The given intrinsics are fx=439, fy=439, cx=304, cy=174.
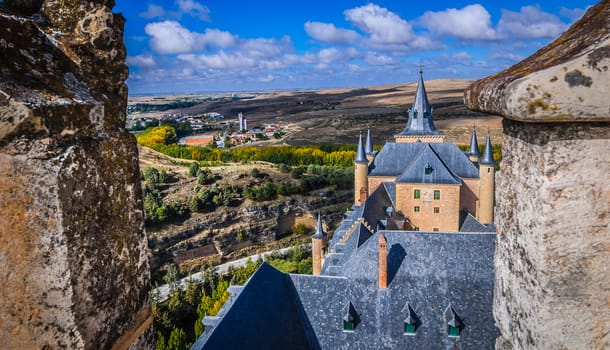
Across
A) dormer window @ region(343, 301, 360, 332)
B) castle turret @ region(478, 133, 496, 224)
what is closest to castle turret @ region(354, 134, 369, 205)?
castle turret @ region(478, 133, 496, 224)

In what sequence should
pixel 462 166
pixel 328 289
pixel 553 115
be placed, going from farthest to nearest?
pixel 462 166 < pixel 328 289 < pixel 553 115

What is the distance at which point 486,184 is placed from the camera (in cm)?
2611

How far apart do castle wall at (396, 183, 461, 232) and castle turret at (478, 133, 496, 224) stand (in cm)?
262

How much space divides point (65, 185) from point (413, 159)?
87.3 feet

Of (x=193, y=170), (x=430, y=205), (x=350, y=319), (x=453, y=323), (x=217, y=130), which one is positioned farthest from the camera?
(x=217, y=130)

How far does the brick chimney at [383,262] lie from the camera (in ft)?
46.6

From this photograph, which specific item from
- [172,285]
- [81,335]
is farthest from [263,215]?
[81,335]

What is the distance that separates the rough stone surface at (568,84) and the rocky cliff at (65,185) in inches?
90.9

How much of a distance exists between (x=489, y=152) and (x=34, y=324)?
27003 millimetres

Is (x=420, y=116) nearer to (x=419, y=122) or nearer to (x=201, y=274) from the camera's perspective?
(x=419, y=122)

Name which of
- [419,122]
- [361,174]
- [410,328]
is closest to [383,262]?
[410,328]

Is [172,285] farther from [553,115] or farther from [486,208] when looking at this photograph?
[553,115]

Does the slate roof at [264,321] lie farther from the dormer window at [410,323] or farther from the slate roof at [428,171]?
the slate roof at [428,171]

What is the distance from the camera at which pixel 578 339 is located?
2494 millimetres
